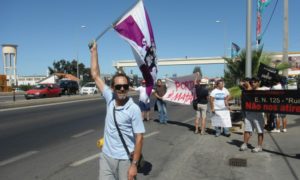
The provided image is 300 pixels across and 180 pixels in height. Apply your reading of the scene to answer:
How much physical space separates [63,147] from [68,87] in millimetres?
35462

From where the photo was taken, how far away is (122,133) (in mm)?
3906

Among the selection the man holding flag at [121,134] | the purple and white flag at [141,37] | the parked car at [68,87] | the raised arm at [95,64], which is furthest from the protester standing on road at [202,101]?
the parked car at [68,87]

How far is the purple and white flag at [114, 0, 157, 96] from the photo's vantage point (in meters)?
5.31

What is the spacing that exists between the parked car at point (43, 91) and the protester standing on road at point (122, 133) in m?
32.3

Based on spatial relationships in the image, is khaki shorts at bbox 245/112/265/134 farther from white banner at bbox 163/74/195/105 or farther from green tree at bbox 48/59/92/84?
green tree at bbox 48/59/92/84

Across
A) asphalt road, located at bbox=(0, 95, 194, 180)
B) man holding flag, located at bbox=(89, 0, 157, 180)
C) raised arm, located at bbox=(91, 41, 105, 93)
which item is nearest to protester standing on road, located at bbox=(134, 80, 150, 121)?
asphalt road, located at bbox=(0, 95, 194, 180)

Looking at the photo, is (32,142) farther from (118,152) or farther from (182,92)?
(118,152)

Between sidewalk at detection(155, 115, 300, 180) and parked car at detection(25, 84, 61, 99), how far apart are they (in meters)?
26.5

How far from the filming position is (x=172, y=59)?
8206cm

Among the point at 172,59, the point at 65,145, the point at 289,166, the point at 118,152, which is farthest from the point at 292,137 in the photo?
the point at 172,59

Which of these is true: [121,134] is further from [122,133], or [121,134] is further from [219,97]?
[219,97]

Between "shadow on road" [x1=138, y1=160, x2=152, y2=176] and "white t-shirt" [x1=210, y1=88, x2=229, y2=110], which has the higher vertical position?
"white t-shirt" [x1=210, y1=88, x2=229, y2=110]

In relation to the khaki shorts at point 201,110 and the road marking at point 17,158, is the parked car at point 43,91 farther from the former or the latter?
the road marking at point 17,158

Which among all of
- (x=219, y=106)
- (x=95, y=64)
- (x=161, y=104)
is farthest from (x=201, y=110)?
(x=95, y=64)
